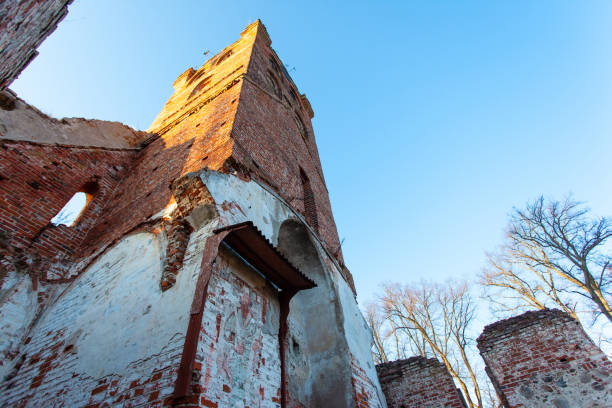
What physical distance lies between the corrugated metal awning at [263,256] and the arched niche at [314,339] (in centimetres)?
122

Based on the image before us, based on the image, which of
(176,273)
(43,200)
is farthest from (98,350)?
(43,200)

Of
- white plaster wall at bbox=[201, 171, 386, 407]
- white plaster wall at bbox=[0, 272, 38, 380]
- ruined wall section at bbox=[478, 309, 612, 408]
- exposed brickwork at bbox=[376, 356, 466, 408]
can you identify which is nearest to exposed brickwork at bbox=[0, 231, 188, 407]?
white plaster wall at bbox=[0, 272, 38, 380]

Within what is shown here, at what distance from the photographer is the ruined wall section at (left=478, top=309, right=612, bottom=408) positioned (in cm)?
520

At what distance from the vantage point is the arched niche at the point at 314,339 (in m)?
4.79

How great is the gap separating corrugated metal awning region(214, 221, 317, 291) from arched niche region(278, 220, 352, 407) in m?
1.22

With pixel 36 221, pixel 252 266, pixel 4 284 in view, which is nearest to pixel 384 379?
pixel 252 266

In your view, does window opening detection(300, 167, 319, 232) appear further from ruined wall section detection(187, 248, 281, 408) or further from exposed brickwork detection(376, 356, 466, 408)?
exposed brickwork detection(376, 356, 466, 408)

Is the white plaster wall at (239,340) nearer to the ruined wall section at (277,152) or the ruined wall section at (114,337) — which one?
the ruined wall section at (114,337)

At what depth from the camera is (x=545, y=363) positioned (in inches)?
224

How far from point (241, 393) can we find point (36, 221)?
503 centimetres

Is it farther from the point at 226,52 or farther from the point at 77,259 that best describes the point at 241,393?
the point at 226,52

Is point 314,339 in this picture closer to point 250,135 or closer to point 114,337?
point 114,337

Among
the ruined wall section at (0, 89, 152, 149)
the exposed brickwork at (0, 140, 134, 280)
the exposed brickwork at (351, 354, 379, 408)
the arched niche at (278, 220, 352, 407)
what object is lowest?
the exposed brickwork at (351, 354, 379, 408)

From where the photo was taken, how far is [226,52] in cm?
1450
